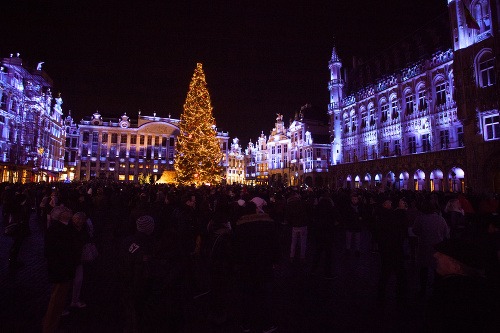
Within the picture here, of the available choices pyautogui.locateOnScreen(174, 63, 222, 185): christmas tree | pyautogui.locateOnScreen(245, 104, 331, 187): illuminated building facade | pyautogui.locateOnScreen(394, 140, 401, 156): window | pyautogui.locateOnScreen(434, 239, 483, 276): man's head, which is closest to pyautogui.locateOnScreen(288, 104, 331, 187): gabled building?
pyautogui.locateOnScreen(245, 104, 331, 187): illuminated building facade

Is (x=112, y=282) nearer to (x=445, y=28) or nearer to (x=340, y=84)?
(x=445, y=28)

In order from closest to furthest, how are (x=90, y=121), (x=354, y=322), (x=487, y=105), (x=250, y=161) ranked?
(x=354, y=322) → (x=487, y=105) → (x=90, y=121) → (x=250, y=161)

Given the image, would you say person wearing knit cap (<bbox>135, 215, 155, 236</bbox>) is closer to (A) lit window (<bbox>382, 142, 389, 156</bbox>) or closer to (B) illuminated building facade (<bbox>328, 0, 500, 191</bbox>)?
(B) illuminated building facade (<bbox>328, 0, 500, 191</bbox>)

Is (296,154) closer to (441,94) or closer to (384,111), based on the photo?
(384,111)

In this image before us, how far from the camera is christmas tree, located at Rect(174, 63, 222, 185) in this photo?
99.5ft

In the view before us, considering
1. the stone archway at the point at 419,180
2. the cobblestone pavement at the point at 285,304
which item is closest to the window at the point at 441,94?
the stone archway at the point at 419,180

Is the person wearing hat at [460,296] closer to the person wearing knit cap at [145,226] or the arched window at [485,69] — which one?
the person wearing knit cap at [145,226]

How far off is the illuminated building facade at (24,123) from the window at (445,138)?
51620mm

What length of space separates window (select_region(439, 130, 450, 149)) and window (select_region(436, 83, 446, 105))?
2989mm

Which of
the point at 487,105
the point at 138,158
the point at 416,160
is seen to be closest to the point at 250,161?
the point at 138,158

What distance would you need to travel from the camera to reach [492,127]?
24.1 m

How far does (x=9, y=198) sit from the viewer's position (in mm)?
12695

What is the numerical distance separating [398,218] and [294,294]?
2723mm

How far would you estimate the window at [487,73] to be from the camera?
23927 millimetres
